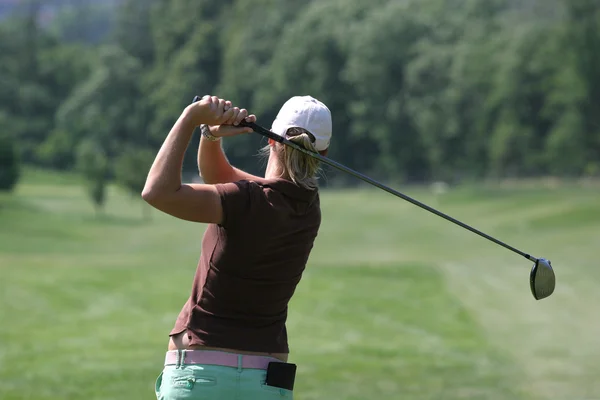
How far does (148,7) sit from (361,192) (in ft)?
103

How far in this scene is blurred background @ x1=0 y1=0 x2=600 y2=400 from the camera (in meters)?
10.5

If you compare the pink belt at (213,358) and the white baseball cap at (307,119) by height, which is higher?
the white baseball cap at (307,119)

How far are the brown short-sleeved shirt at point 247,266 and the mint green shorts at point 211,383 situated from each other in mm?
59

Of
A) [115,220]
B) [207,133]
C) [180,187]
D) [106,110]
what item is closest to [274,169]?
[207,133]

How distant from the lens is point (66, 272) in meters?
20.5

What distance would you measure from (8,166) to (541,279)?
115 ft

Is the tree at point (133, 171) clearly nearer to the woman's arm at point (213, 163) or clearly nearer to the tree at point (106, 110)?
the tree at point (106, 110)

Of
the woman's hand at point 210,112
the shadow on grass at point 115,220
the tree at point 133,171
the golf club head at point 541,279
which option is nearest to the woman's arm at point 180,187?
the woman's hand at point 210,112

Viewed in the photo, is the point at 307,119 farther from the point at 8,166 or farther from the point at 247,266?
the point at 8,166

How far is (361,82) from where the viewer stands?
5166cm

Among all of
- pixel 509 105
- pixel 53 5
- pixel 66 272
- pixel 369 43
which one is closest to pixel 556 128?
pixel 509 105

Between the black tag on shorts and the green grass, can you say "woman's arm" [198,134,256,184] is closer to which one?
the black tag on shorts

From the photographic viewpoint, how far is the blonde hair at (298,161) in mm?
2600

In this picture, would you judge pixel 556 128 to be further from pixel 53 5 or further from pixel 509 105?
pixel 53 5
